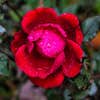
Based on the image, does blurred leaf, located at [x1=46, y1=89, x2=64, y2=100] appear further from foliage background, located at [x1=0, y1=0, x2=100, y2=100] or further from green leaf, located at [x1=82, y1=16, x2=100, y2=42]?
green leaf, located at [x1=82, y1=16, x2=100, y2=42]

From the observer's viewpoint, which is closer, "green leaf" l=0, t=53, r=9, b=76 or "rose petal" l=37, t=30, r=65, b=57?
"rose petal" l=37, t=30, r=65, b=57

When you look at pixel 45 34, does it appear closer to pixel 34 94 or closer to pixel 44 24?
pixel 44 24

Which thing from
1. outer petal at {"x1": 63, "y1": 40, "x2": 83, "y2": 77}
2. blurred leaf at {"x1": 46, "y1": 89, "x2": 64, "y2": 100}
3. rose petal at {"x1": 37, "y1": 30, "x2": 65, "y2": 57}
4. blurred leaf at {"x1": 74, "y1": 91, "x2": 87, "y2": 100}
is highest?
rose petal at {"x1": 37, "y1": 30, "x2": 65, "y2": 57}

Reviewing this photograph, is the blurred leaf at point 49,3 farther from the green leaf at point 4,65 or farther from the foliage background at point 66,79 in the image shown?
the green leaf at point 4,65

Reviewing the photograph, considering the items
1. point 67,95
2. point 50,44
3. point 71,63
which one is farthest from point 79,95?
point 50,44

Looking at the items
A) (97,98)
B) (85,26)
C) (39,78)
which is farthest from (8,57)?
(97,98)

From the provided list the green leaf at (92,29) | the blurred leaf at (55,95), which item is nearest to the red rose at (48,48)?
the green leaf at (92,29)

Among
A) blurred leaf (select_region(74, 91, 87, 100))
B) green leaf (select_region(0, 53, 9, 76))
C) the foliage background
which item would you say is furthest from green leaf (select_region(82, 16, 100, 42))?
green leaf (select_region(0, 53, 9, 76))
